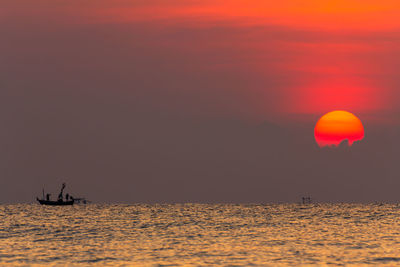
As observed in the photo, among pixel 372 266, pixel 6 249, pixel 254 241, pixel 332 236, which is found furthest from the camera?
pixel 332 236

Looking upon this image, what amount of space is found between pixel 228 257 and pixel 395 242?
24.7m

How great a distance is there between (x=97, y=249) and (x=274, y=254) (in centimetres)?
1766

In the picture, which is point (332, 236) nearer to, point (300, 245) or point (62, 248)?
point (300, 245)

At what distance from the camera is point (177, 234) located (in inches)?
3615

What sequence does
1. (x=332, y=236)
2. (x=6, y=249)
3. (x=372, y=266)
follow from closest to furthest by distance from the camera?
(x=372, y=266) < (x=6, y=249) < (x=332, y=236)

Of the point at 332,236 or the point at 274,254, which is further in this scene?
Result: the point at 332,236

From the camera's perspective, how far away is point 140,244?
74.8 m

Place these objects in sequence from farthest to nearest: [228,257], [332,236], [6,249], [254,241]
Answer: [332,236], [254,241], [6,249], [228,257]

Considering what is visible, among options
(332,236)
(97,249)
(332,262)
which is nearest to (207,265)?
(332,262)

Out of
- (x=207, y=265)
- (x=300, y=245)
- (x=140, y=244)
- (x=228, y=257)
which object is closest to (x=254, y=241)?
(x=300, y=245)

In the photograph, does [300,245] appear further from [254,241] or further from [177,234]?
[177,234]

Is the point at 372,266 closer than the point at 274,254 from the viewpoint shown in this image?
Yes

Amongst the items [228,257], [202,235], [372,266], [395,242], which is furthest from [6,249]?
[395,242]

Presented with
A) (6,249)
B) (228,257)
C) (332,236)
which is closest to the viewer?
(228,257)
